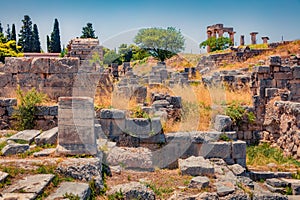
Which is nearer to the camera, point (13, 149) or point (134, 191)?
point (134, 191)

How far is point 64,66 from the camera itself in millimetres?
9797

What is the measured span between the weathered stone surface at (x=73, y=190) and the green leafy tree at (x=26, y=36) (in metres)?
39.4

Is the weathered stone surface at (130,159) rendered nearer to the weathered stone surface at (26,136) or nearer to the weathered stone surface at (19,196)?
the weathered stone surface at (26,136)

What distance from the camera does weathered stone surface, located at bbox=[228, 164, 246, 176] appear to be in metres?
7.56

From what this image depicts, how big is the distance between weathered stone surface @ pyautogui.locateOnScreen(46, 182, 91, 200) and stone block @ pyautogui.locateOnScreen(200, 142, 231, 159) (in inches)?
151

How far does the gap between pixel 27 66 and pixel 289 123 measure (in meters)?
7.54

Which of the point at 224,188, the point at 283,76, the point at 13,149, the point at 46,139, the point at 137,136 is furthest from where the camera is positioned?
the point at 283,76

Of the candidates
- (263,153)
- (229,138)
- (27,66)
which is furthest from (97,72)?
(263,153)

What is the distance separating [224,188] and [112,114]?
11.0ft

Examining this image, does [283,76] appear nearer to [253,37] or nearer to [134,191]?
[134,191]

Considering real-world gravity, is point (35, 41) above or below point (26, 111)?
above

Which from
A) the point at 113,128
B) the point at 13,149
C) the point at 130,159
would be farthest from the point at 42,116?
the point at 130,159

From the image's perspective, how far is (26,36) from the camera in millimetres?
42188

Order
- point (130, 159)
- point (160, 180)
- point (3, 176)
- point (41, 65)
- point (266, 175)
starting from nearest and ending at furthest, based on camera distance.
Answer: point (3, 176), point (160, 180), point (130, 159), point (266, 175), point (41, 65)
